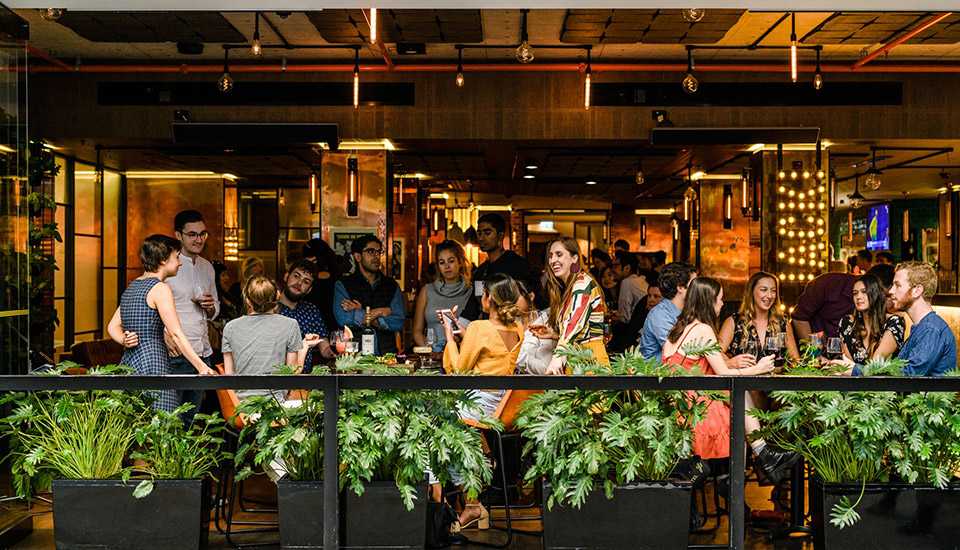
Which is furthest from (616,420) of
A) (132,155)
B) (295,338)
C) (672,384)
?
(132,155)

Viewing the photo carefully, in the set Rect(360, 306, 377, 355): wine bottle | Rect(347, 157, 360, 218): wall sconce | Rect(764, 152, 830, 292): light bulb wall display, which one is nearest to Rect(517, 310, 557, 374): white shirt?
Rect(360, 306, 377, 355): wine bottle

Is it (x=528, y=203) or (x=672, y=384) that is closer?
(x=672, y=384)

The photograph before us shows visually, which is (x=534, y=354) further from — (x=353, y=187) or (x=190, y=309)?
(x=353, y=187)

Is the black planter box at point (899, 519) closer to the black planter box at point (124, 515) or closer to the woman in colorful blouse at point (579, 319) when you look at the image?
the woman in colorful blouse at point (579, 319)

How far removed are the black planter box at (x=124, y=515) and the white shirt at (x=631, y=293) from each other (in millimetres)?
5914

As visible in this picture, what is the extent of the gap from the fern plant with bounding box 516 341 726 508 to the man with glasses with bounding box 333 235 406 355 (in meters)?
2.79

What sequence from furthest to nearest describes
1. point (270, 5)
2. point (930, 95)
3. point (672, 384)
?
point (930, 95), point (270, 5), point (672, 384)

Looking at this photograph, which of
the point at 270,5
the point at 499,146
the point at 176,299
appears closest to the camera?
the point at 270,5

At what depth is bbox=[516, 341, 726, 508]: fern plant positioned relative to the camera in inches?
125

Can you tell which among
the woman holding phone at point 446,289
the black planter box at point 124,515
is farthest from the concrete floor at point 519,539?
the woman holding phone at point 446,289

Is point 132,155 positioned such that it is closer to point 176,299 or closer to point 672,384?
point 176,299

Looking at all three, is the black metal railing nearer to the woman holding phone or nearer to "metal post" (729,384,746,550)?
"metal post" (729,384,746,550)

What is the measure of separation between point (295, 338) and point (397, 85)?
16.3 ft

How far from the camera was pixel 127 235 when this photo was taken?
13.0 m
